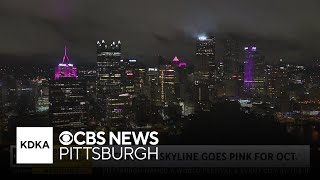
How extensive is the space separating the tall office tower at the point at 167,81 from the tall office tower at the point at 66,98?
3.27 meters

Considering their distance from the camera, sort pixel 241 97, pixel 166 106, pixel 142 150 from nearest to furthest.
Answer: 1. pixel 142 150
2. pixel 166 106
3. pixel 241 97

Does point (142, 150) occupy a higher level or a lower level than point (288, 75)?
lower

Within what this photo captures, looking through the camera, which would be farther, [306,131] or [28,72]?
[28,72]

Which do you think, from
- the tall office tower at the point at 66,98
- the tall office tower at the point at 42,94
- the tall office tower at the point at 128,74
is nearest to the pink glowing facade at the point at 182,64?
the tall office tower at the point at 128,74

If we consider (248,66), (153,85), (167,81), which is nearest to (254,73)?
(248,66)

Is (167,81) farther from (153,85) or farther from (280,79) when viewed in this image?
(280,79)

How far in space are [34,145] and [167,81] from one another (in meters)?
11.8

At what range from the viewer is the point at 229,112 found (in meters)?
12.7

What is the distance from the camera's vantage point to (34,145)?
458cm

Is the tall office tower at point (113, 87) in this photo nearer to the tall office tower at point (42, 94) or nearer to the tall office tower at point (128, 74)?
the tall office tower at point (128, 74)
